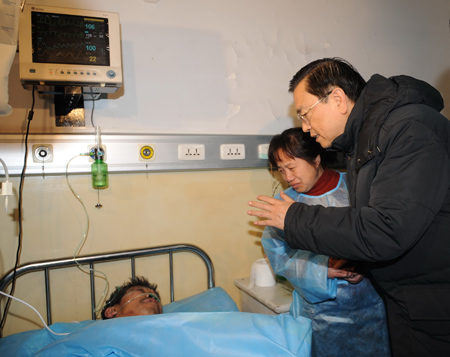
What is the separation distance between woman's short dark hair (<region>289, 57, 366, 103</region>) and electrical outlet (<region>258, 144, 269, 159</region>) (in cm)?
74

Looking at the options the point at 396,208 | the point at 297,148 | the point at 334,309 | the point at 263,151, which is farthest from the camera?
the point at 263,151

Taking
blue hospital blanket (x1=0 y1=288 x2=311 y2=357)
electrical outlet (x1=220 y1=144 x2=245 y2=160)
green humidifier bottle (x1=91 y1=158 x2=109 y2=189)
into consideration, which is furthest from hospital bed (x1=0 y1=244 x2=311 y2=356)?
electrical outlet (x1=220 y1=144 x2=245 y2=160)

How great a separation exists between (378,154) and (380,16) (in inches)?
76.9

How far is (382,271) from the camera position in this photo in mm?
1324

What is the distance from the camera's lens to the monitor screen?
1.55 m

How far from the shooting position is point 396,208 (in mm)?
1061

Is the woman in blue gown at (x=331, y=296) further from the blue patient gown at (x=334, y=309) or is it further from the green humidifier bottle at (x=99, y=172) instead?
the green humidifier bottle at (x=99, y=172)

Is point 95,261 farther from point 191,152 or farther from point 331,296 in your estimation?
point 331,296

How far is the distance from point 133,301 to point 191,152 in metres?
0.86

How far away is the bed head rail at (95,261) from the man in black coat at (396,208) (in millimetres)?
792

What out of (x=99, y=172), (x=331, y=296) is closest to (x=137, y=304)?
(x=99, y=172)

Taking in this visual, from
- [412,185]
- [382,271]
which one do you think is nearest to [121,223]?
[382,271]

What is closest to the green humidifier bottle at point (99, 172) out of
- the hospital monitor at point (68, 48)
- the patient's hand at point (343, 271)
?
the hospital monitor at point (68, 48)

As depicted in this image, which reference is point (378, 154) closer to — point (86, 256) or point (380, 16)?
point (86, 256)
